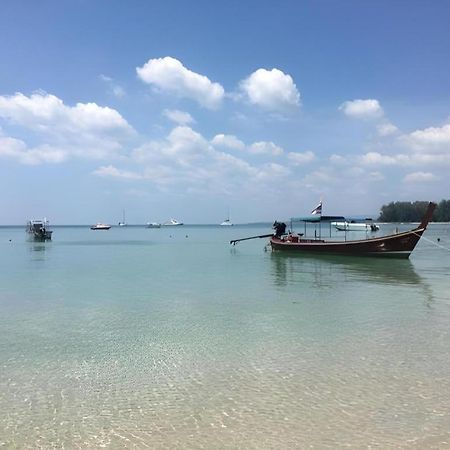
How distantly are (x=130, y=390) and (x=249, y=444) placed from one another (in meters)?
2.66

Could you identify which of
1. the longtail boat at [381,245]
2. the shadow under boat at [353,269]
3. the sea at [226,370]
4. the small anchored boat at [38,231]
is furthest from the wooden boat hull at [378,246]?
the small anchored boat at [38,231]

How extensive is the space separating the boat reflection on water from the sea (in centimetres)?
388

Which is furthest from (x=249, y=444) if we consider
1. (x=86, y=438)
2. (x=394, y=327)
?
(x=394, y=327)

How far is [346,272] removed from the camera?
27.3 meters

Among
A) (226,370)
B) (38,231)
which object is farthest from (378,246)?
(38,231)

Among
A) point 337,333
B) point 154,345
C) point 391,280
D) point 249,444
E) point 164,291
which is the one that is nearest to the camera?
point 249,444

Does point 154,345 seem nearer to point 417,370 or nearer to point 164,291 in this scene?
point 417,370

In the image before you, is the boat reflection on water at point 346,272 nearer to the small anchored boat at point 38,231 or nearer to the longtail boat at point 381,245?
the longtail boat at point 381,245

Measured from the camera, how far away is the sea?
5896 mm

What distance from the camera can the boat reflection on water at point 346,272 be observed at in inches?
888

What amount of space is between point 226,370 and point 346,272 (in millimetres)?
19985

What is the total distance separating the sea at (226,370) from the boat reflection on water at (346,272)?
12.7ft

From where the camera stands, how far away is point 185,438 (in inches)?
226

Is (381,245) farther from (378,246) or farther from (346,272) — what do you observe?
(346,272)
